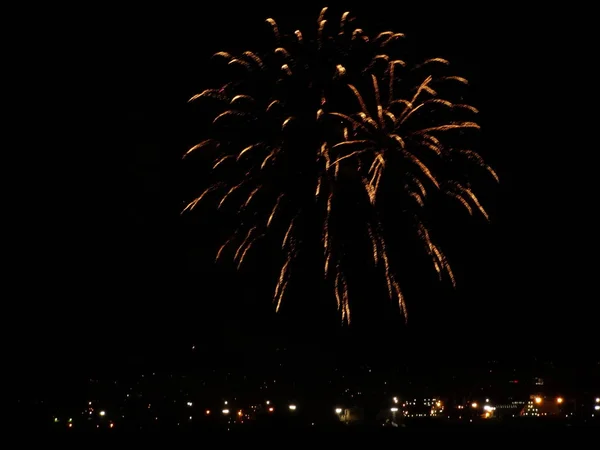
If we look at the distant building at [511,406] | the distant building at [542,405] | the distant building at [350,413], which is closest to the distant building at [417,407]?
the distant building at [511,406]

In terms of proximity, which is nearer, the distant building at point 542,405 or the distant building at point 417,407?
the distant building at point 417,407

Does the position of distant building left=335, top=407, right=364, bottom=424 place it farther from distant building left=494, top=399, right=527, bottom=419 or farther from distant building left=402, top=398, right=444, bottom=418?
distant building left=494, top=399, right=527, bottom=419

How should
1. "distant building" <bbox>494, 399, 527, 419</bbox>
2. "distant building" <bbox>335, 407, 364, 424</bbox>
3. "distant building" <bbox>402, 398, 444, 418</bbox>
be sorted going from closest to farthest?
"distant building" <bbox>335, 407, 364, 424</bbox>
"distant building" <bbox>402, 398, 444, 418</bbox>
"distant building" <bbox>494, 399, 527, 419</bbox>

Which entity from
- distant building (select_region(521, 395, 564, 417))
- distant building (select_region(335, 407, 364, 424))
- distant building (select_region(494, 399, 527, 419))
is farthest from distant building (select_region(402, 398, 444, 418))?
distant building (select_region(335, 407, 364, 424))

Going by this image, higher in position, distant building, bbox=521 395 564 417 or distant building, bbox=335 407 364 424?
distant building, bbox=521 395 564 417

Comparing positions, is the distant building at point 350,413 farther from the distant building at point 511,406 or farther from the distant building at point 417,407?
the distant building at point 511,406

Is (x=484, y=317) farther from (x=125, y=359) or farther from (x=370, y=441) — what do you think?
(x=370, y=441)

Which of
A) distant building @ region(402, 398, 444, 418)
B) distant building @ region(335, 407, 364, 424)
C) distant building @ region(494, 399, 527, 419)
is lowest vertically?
distant building @ region(335, 407, 364, 424)

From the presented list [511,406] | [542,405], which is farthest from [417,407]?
[542,405]

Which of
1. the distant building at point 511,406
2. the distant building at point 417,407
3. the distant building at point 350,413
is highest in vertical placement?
the distant building at point 511,406

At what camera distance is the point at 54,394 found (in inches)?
1302

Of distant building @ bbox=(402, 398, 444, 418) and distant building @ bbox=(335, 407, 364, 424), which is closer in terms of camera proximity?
distant building @ bbox=(335, 407, 364, 424)

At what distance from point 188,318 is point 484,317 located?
549 inches

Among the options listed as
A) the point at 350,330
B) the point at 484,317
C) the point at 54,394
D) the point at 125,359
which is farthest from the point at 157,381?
the point at 484,317
